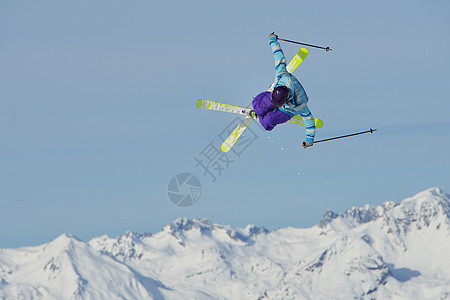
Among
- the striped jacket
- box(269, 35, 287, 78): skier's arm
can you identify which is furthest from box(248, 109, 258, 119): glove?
box(269, 35, 287, 78): skier's arm

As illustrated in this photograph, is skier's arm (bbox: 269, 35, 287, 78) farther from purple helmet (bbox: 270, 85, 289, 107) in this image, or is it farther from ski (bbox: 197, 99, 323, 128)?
ski (bbox: 197, 99, 323, 128)

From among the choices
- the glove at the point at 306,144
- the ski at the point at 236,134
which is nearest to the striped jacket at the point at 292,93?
the glove at the point at 306,144

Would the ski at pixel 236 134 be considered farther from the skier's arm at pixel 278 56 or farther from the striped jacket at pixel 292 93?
the skier's arm at pixel 278 56

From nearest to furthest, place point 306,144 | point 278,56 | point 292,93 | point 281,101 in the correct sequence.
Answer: point 281,101
point 292,93
point 278,56
point 306,144

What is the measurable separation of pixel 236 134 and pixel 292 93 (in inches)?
269

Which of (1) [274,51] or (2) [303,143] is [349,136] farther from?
(1) [274,51]

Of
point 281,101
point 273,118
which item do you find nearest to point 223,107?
point 273,118

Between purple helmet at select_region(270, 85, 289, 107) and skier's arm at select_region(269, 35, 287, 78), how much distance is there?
51.2 inches

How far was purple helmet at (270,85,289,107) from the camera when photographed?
134 feet

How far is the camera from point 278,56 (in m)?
42.2

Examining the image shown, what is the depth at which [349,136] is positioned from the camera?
39844 millimetres

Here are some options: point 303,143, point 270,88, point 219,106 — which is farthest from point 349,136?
point 219,106

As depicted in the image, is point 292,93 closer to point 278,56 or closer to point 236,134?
point 278,56

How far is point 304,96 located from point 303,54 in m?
4.17
